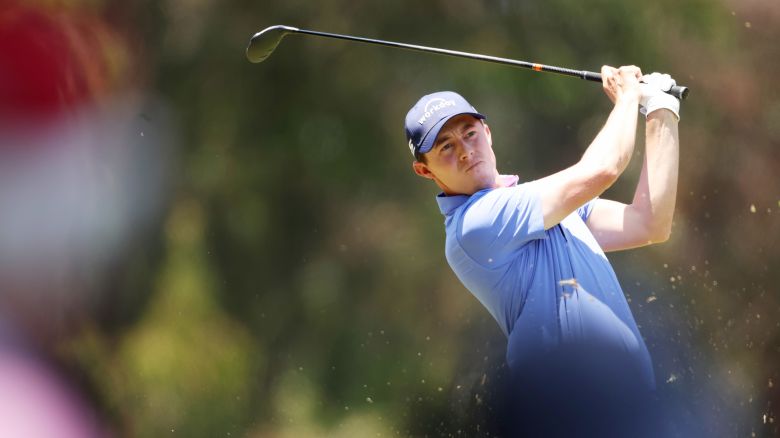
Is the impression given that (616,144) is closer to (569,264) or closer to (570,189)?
(570,189)

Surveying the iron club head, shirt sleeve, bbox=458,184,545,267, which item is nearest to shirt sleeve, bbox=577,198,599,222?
shirt sleeve, bbox=458,184,545,267

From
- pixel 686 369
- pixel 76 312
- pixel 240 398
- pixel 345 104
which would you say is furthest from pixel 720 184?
pixel 76 312

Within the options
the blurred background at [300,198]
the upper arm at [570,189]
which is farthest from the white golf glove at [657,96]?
the blurred background at [300,198]

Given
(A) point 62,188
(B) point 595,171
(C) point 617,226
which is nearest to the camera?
(B) point 595,171

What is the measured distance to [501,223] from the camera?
1702 millimetres

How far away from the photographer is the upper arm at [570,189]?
5.40ft

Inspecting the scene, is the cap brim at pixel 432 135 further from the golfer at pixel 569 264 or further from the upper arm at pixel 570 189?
the upper arm at pixel 570 189

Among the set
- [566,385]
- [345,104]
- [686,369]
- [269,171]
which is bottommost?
[566,385]

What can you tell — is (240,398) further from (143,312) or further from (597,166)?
(597,166)

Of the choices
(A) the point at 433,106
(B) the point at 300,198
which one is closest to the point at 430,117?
(A) the point at 433,106

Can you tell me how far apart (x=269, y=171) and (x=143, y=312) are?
79cm

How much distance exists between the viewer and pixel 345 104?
13.9 ft

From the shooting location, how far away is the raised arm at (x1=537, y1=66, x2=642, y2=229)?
165 centimetres

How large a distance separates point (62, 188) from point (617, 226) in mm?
2849
